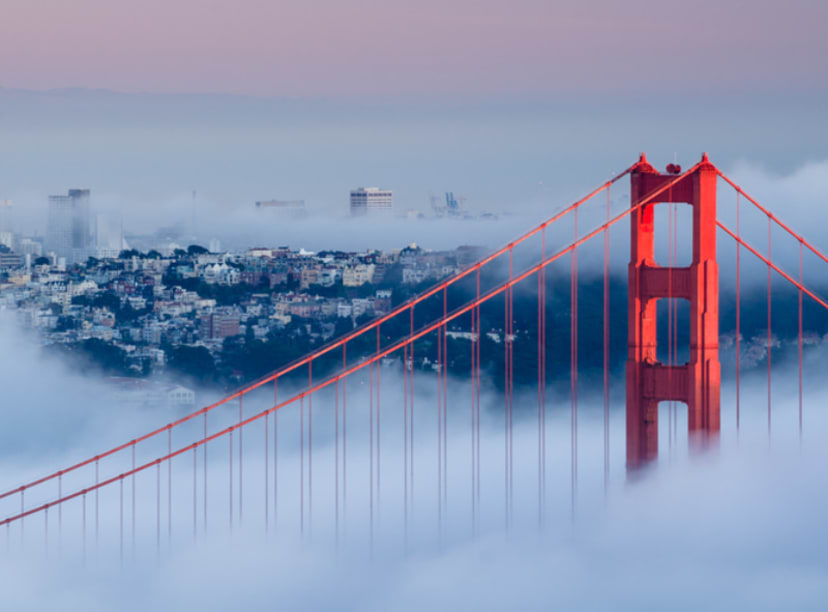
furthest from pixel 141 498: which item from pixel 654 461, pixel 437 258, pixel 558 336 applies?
pixel 437 258

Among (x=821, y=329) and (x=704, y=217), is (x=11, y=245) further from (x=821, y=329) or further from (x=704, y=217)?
(x=704, y=217)

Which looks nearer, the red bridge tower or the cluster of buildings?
the red bridge tower

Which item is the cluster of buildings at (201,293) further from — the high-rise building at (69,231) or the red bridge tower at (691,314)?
the red bridge tower at (691,314)

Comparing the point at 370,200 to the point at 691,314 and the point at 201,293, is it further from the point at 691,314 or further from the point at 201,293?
the point at 691,314

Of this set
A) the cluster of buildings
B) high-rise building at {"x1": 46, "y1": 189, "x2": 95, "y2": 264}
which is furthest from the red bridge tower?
high-rise building at {"x1": 46, "y1": 189, "x2": 95, "y2": 264}

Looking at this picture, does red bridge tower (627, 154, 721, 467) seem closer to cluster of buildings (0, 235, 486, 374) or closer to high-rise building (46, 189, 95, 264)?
cluster of buildings (0, 235, 486, 374)
